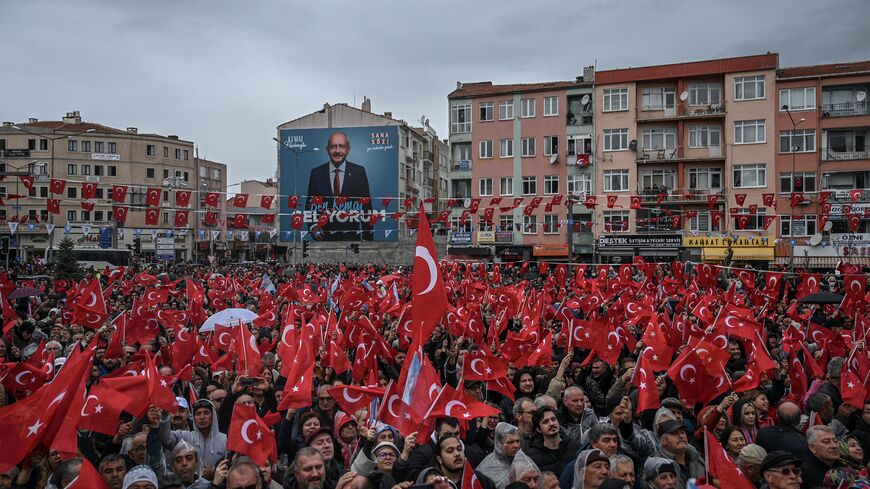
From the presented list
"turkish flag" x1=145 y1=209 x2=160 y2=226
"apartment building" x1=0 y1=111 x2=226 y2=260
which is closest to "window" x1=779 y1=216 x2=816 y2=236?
"turkish flag" x1=145 y1=209 x2=160 y2=226

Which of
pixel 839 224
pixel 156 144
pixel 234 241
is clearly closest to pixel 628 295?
pixel 839 224

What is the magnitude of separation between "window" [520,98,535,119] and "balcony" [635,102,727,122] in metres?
6.96

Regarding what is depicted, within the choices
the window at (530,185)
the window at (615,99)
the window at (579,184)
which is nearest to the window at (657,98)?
the window at (615,99)

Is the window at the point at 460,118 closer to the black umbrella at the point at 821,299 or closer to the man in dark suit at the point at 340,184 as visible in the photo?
the man in dark suit at the point at 340,184

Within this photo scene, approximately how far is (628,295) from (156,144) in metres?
71.4

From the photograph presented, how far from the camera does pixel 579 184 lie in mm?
47781

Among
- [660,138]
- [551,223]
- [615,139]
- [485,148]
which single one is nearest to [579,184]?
[551,223]

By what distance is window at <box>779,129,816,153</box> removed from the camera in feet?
142

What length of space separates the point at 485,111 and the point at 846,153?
22855 millimetres

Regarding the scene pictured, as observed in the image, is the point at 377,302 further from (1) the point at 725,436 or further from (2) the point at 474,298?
(1) the point at 725,436

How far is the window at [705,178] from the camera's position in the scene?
45125mm

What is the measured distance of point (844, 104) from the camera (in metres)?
42.8

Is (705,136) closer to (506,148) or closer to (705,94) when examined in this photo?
(705,94)

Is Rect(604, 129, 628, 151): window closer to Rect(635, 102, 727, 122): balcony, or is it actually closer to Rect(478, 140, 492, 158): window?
Rect(635, 102, 727, 122): balcony
